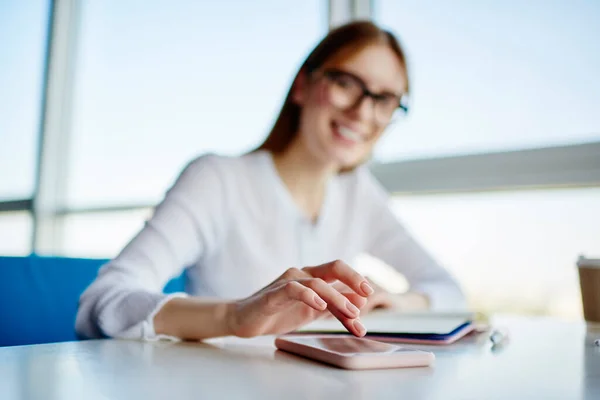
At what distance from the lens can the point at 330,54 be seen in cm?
140

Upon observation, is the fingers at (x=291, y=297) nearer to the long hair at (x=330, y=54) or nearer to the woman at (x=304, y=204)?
the woman at (x=304, y=204)

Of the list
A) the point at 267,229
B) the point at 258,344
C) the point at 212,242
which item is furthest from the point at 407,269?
the point at 258,344

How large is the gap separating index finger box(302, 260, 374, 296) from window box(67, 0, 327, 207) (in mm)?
1535

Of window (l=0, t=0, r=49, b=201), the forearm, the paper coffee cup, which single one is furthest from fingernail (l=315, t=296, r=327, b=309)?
window (l=0, t=0, r=49, b=201)

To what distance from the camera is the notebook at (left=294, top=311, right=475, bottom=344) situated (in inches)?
28.1

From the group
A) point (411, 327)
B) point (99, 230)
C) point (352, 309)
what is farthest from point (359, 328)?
point (99, 230)

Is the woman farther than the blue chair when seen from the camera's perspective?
Yes

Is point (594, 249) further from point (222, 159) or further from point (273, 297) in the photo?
point (273, 297)

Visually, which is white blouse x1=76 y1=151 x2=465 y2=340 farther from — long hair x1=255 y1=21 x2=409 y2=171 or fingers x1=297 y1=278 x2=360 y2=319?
fingers x1=297 y1=278 x2=360 y2=319

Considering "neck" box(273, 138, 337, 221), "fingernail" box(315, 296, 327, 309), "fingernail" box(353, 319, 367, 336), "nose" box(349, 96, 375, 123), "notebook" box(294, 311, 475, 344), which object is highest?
"nose" box(349, 96, 375, 123)

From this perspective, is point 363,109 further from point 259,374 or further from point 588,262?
point 259,374

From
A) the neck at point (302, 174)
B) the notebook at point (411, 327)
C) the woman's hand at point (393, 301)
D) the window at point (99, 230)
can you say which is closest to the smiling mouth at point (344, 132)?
the neck at point (302, 174)

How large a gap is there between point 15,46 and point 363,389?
4.11 metres

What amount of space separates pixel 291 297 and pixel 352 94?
35.9 inches
